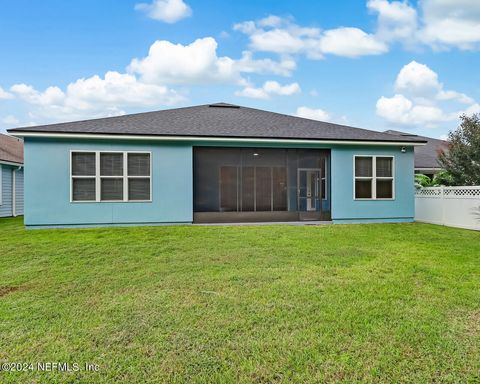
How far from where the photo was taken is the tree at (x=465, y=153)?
11.4 m

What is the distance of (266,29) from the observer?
17.8 metres

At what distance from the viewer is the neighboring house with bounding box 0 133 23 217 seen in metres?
14.8

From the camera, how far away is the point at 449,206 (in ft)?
37.1

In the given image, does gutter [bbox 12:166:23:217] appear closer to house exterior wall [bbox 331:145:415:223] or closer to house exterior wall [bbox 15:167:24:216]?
house exterior wall [bbox 15:167:24:216]

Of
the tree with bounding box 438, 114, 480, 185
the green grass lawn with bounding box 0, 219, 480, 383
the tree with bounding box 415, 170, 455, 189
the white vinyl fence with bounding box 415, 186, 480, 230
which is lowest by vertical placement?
the green grass lawn with bounding box 0, 219, 480, 383

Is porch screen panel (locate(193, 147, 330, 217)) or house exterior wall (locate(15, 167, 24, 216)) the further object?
house exterior wall (locate(15, 167, 24, 216))

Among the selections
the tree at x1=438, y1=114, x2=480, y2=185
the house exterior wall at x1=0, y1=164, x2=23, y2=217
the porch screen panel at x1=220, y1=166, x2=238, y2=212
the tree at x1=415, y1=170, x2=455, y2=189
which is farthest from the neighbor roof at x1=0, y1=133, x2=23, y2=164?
the tree at x1=438, y1=114, x2=480, y2=185

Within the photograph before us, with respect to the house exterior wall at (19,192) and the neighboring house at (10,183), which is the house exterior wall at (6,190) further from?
the house exterior wall at (19,192)

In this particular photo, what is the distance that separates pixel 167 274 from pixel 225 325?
210 centimetres

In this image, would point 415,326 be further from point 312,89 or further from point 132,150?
point 312,89

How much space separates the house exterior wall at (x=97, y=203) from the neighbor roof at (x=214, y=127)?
459 millimetres

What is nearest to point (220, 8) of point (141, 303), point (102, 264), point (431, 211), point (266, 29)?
point (266, 29)

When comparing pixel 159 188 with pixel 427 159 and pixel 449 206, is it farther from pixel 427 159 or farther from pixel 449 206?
pixel 427 159

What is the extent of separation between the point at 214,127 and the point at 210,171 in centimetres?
156
